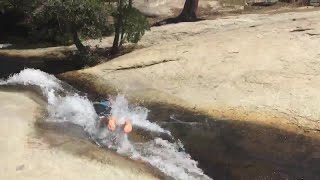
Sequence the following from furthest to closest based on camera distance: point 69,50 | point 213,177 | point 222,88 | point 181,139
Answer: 1. point 69,50
2. point 222,88
3. point 181,139
4. point 213,177

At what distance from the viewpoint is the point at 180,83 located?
17734mm

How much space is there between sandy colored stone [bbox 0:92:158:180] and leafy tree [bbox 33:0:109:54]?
8.35 metres

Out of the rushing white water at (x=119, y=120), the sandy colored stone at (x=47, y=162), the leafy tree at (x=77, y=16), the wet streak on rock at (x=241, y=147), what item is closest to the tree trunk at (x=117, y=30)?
the leafy tree at (x=77, y=16)

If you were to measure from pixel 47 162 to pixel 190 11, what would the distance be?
1909cm

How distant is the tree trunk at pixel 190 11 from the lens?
93.4ft

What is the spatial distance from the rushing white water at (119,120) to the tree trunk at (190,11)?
1203 cm

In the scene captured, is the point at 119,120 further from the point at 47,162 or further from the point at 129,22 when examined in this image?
the point at 129,22

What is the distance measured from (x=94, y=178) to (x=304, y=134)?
688cm

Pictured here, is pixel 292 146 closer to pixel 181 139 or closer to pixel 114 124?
pixel 181 139

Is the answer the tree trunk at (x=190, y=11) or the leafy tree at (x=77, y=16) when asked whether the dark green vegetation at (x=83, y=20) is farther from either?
the tree trunk at (x=190, y=11)

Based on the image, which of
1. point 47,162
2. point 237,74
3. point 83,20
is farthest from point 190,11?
point 47,162

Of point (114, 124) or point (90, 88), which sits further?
point (90, 88)

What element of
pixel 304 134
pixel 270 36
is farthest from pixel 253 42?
pixel 304 134

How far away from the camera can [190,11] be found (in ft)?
93.6
